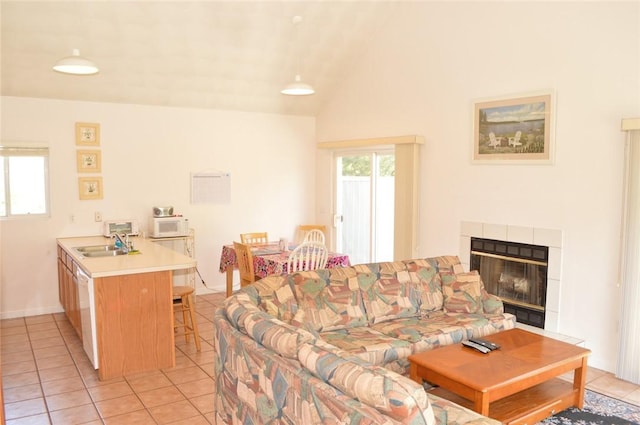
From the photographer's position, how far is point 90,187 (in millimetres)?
5906

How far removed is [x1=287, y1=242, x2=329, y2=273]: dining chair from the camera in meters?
5.00

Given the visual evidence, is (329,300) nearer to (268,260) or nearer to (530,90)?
(268,260)

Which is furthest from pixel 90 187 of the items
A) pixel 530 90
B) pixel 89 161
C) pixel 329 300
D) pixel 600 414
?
pixel 600 414

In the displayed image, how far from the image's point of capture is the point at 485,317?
4.12 m

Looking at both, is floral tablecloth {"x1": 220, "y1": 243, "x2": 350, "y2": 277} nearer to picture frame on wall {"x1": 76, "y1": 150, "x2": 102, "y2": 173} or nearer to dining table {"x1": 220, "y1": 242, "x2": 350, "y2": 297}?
dining table {"x1": 220, "y1": 242, "x2": 350, "y2": 297}

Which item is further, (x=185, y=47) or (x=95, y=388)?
(x=185, y=47)

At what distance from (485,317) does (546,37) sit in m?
2.55

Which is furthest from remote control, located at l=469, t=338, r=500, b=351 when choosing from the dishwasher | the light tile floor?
the dishwasher

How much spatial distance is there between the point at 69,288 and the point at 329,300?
2799 mm

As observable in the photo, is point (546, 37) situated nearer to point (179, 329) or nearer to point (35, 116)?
point (179, 329)

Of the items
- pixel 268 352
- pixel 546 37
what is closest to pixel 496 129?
pixel 546 37

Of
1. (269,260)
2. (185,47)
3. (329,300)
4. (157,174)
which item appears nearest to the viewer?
(329,300)

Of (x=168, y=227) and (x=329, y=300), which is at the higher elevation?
(x=168, y=227)

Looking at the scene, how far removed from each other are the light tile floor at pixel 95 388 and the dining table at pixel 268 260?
0.86m
